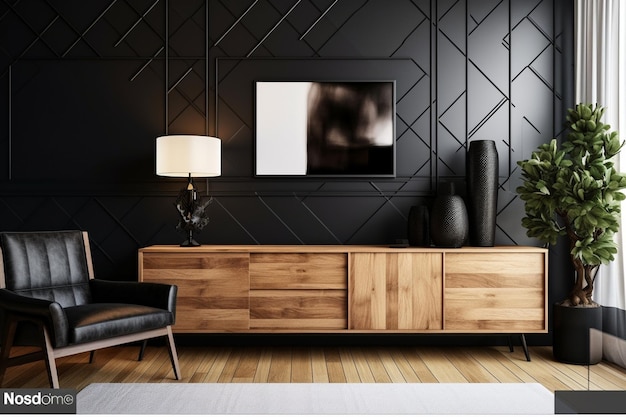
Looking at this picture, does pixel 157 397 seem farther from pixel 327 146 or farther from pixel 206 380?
pixel 327 146

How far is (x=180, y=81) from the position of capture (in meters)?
3.71

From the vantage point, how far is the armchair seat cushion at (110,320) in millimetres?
2533

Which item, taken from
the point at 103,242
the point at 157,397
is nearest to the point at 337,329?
the point at 157,397

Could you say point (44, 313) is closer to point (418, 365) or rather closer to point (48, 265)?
point (48, 265)

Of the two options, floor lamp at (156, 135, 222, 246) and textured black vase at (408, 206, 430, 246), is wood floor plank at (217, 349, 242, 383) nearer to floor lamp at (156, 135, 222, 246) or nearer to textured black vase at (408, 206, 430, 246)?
floor lamp at (156, 135, 222, 246)

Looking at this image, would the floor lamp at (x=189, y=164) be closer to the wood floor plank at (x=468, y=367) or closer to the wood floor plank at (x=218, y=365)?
the wood floor plank at (x=218, y=365)

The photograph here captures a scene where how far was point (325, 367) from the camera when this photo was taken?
10.3ft

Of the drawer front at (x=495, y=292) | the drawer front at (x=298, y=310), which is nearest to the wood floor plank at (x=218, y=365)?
the drawer front at (x=298, y=310)

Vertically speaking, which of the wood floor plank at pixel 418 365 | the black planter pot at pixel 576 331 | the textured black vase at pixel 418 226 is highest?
the textured black vase at pixel 418 226

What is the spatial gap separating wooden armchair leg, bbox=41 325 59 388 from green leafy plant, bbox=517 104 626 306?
2764mm

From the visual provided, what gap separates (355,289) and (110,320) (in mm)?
1412

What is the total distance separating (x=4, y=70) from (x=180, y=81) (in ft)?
3.98

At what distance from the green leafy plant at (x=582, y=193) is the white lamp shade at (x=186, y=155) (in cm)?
197

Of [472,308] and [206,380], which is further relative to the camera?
[472,308]
